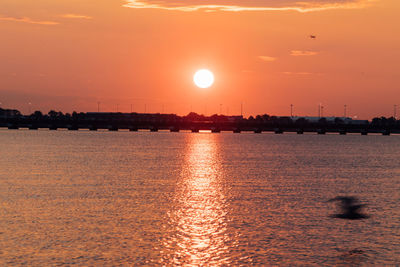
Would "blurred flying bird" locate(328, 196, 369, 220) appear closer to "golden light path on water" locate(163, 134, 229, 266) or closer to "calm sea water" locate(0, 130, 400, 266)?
"calm sea water" locate(0, 130, 400, 266)

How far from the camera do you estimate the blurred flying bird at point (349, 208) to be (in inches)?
1743

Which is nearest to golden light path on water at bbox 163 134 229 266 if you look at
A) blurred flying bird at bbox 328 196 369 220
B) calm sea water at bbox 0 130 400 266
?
calm sea water at bbox 0 130 400 266

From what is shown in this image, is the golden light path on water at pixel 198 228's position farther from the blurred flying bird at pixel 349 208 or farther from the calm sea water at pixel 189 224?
the blurred flying bird at pixel 349 208

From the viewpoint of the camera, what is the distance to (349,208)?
161 ft

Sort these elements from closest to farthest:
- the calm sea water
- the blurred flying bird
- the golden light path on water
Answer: the golden light path on water < the calm sea water < the blurred flying bird

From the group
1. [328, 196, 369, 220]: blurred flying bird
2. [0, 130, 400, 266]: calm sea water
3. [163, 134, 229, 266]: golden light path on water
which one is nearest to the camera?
[163, 134, 229, 266]: golden light path on water

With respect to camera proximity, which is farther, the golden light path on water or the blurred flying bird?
the blurred flying bird

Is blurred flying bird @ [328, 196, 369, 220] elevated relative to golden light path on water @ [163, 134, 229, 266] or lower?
lower

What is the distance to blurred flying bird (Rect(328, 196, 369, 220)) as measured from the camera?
44281 mm

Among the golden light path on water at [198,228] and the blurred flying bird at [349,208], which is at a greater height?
the golden light path on water at [198,228]

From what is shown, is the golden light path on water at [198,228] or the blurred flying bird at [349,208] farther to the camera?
the blurred flying bird at [349,208]

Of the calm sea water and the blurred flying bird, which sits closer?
the calm sea water

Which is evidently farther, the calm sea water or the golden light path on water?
the calm sea water

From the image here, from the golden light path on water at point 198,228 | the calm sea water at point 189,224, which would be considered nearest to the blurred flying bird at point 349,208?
the calm sea water at point 189,224
